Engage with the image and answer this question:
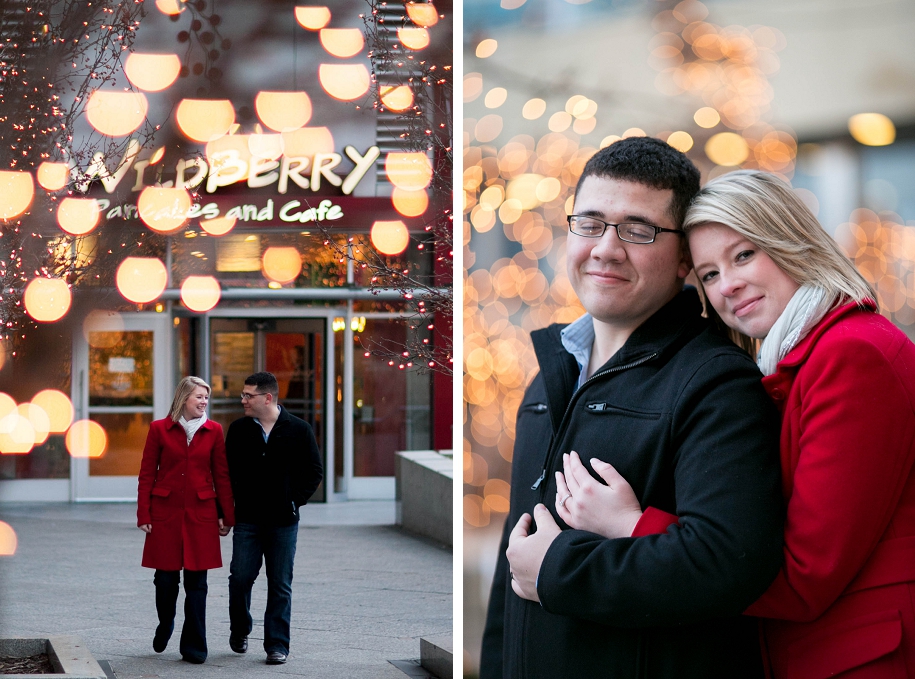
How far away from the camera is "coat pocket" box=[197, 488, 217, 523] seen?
9.38 ft

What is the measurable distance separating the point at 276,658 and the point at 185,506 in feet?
1.90

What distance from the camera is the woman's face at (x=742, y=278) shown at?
1508 millimetres

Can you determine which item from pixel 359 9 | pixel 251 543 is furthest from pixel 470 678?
pixel 359 9

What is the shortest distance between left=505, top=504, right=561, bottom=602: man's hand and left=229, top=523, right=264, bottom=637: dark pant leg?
148 centimetres

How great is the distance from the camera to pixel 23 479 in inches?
112

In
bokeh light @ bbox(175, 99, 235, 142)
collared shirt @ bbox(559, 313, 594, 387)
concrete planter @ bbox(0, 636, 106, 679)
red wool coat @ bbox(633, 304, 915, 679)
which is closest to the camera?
red wool coat @ bbox(633, 304, 915, 679)

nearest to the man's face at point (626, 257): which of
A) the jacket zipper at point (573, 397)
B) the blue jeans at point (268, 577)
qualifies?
the jacket zipper at point (573, 397)

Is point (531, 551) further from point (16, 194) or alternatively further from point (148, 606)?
point (16, 194)

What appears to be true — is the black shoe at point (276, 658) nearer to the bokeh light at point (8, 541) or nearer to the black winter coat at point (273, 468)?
the black winter coat at point (273, 468)

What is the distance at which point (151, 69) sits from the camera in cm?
280

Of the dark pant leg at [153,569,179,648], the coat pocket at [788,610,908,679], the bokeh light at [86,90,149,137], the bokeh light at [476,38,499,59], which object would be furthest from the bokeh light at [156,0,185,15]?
the coat pocket at [788,610,908,679]

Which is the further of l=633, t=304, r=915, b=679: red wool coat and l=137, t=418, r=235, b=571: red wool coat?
l=137, t=418, r=235, b=571: red wool coat

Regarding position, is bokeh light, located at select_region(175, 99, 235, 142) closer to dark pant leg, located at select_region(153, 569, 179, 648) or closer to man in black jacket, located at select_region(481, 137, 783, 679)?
dark pant leg, located at select_region(153, 569, 179, 648)

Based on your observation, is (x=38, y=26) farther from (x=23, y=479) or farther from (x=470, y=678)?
(x=470, y=678)
